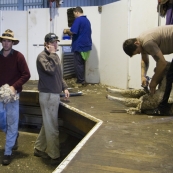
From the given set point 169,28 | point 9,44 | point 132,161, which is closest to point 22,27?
point 9,44

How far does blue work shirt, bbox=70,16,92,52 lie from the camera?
5348 millimetres

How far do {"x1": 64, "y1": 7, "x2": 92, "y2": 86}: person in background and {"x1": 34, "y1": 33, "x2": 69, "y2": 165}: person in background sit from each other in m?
1.88

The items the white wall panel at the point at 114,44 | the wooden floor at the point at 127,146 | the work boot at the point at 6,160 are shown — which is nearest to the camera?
the wooden floor at the point at 127,146

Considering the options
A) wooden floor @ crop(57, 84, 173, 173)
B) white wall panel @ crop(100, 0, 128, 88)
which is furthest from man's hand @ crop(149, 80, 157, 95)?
white wall panel @ crop(100, 0, 128, 88)

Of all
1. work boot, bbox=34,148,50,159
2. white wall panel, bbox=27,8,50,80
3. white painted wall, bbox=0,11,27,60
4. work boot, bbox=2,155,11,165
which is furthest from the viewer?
white painted wall, bbox=0,11,27,60

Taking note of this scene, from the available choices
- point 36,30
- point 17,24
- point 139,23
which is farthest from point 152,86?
point 17,24

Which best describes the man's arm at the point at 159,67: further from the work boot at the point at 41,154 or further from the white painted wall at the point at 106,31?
the work boot at the point at 41,154

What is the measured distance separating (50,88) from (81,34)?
2266 millimetres

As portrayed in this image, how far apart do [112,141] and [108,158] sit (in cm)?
37

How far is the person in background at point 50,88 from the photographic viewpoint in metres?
3.32

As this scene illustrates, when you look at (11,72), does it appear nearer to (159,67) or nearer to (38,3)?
(159,67)

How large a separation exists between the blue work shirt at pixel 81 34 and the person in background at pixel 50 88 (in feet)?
6.33

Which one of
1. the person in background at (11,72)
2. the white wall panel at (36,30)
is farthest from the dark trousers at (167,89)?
the white wall panel at (36,30)

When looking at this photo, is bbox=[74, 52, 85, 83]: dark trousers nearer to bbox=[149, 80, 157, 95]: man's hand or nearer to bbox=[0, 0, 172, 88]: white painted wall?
bbox=[0, 0, 172, 88]: white painted wall
